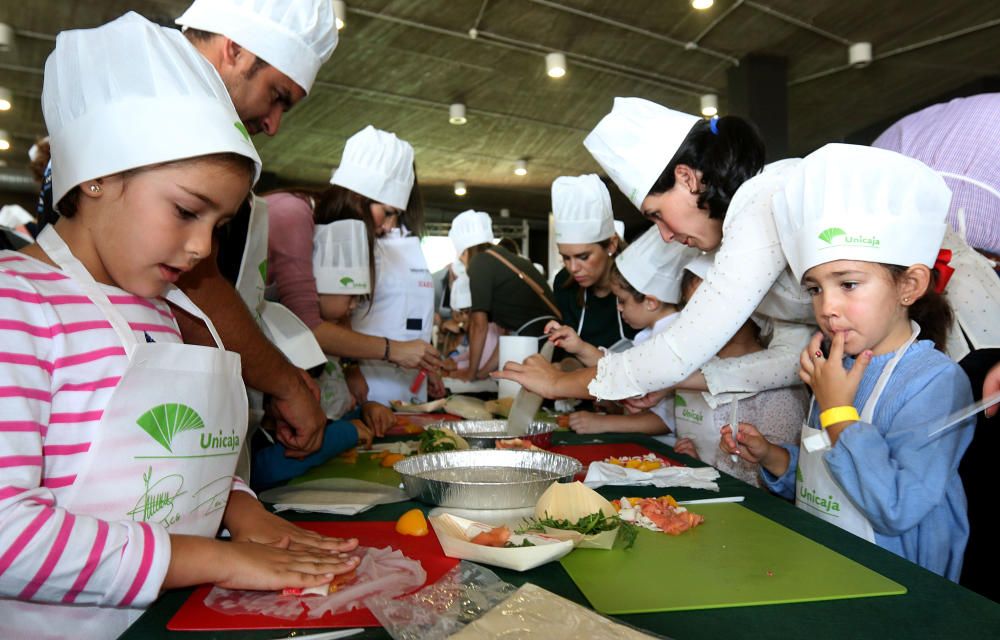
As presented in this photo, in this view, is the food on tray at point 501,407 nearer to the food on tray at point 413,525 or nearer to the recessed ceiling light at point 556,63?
the food on tray at point 413,525

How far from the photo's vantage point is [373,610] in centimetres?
86

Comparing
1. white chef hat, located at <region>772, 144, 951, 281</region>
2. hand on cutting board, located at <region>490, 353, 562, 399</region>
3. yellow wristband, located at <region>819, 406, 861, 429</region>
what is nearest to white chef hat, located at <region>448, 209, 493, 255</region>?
hand on cutting board, located at <region>490, 353, 562, 399</region>

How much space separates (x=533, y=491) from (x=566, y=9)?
502cm

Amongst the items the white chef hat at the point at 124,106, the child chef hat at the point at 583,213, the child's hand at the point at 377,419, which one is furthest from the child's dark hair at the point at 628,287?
the white chef hat at the point at 124,106

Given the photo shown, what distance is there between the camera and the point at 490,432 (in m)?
2.16

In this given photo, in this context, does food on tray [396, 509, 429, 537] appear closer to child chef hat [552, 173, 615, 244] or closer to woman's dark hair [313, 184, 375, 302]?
woman's dark hair [313, 184, 375, 302]

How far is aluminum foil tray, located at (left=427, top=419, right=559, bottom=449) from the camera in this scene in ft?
6.39

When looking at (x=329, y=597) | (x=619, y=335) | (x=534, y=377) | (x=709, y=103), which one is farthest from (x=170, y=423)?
(x=709, y=103)

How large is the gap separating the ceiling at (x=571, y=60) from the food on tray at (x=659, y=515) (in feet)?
16.1

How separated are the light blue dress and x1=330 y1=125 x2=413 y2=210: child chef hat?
6.59ft

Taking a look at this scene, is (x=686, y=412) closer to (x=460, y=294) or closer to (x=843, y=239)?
(x=843, y=239)

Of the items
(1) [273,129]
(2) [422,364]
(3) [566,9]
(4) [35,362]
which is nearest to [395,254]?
(2) [422,364]

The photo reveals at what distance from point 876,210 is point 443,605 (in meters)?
1.21

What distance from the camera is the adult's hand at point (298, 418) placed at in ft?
5.34
